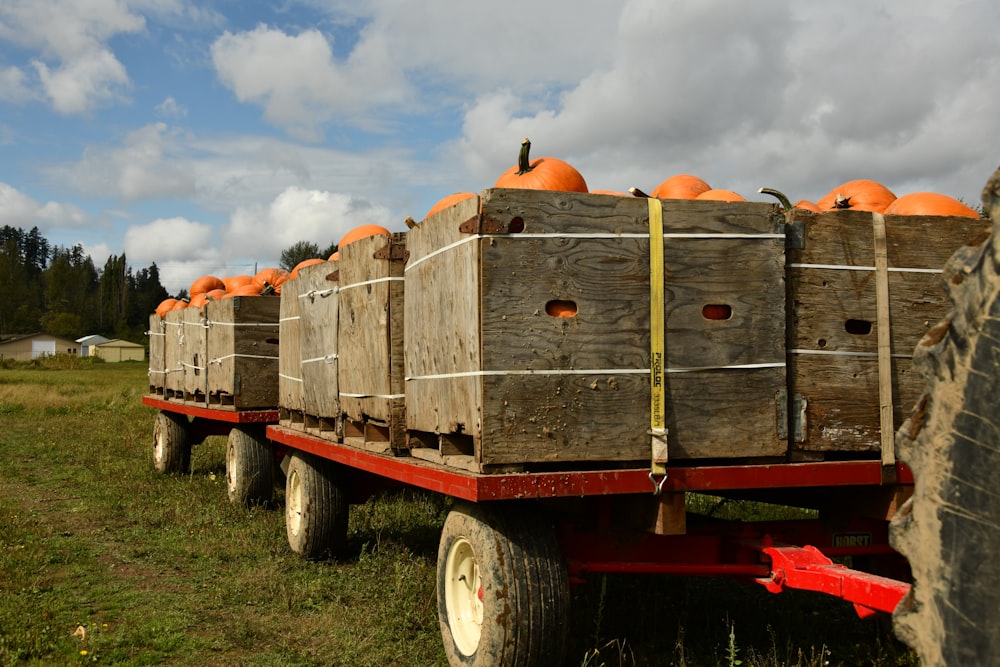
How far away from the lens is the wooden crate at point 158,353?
1333cm

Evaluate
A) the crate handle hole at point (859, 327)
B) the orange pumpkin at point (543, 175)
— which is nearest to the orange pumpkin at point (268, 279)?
the orange pumpkin at point (543, 175)

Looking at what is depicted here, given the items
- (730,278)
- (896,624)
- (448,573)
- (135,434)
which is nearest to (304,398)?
(448,573)

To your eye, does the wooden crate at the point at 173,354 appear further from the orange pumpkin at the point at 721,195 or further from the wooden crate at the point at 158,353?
the orange pumpkin at the point at 721,195

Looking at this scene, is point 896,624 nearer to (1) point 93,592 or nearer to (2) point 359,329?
(2) point 359,329

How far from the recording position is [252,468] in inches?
357

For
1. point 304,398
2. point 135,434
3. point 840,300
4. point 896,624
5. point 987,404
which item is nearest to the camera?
point 987,404

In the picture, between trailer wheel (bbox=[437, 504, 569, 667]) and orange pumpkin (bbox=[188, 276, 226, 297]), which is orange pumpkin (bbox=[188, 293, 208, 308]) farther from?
trailer wheel (bbox=[437, 504, 569, 667])

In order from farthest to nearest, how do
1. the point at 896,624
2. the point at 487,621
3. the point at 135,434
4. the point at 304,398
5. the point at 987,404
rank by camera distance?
the point at 135,434 → the point at 304,398 → the point at 487,621 → the point at 896,624 → the point at 987,404

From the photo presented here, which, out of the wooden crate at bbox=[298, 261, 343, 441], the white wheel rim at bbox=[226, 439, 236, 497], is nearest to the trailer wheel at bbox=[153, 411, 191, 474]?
the white wheel rim at bbox=[226, 439, 236, 497]

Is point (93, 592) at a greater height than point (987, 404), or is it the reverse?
point (987, 404)

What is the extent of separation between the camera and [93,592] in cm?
636

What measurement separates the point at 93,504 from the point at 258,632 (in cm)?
537

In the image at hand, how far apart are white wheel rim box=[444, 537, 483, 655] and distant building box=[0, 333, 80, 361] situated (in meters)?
101

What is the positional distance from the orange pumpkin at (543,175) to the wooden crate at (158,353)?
9.13m
